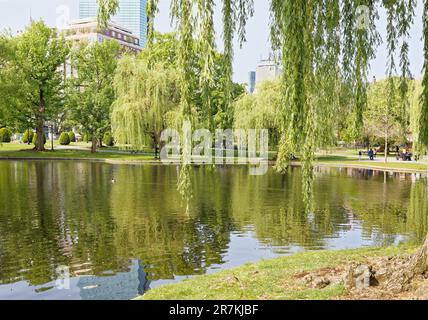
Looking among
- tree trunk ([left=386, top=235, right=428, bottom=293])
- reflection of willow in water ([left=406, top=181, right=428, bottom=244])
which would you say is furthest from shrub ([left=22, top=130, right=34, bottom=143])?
tree trunk ([left=386, top=235, right=428, bottom=293])

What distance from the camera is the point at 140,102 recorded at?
38750mm

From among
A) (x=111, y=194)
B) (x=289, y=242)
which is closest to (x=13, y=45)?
(x=111, y=194)

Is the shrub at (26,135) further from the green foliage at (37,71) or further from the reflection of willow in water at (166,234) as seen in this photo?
the reflection of willow in water at (166,234)

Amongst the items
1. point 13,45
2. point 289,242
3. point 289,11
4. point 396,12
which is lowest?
point 289,242

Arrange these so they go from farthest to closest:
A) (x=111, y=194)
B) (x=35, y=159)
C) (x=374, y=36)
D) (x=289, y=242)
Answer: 1. (x=35, y=159)
2. (x=111, y=194)
3. (x=289, y=242)
4. (x=374, y=36)

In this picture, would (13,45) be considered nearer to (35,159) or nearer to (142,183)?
(35,159)

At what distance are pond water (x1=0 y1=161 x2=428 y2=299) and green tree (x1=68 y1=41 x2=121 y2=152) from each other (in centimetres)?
2687

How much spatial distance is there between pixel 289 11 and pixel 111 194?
53.4 feet

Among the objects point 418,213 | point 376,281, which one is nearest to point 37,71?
point 418,213

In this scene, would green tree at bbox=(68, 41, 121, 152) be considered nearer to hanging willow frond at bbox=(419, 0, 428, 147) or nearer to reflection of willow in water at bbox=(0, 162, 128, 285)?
reflection of willow in water at bbox=(0, 162, 128, 285)

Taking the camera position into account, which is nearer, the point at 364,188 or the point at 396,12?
the point at 396,12

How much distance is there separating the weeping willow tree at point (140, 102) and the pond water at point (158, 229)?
15031mm

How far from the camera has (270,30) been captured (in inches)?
249

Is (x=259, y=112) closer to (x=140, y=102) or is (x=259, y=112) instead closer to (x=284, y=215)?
(x=140, y=102)
